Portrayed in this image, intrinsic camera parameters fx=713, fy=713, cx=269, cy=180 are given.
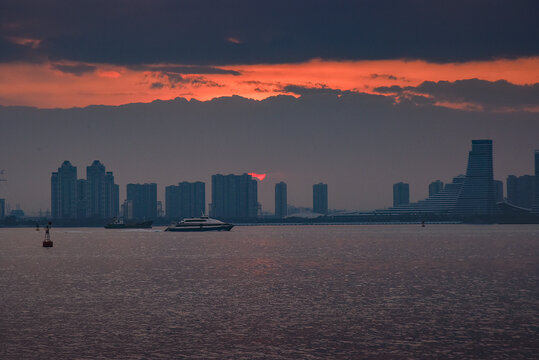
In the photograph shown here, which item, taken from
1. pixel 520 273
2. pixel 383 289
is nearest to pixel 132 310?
pixel 383 289

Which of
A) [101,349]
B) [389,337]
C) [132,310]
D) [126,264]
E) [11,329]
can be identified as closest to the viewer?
[101,349]

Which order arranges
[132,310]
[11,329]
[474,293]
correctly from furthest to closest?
[474,293]
[132,310]
[11,329]

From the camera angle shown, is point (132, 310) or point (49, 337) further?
point (132, 310)

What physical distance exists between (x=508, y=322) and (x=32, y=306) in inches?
1398

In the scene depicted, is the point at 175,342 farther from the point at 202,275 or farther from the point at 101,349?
the point at 202,275

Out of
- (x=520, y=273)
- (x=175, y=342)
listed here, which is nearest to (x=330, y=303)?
(x=175, y=342)

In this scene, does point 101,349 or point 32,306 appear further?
point 32,306

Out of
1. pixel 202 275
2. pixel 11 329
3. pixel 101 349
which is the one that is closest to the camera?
pixel 101 349

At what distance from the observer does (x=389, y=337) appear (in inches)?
1639

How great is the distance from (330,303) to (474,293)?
49.6 ft

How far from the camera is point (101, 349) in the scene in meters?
38.5

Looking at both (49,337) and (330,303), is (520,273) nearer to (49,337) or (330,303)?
(330,303)

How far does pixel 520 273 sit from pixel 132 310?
52.8m

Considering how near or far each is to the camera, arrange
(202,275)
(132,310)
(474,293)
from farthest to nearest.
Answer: (202,275) < (474,293) < (132,310)
